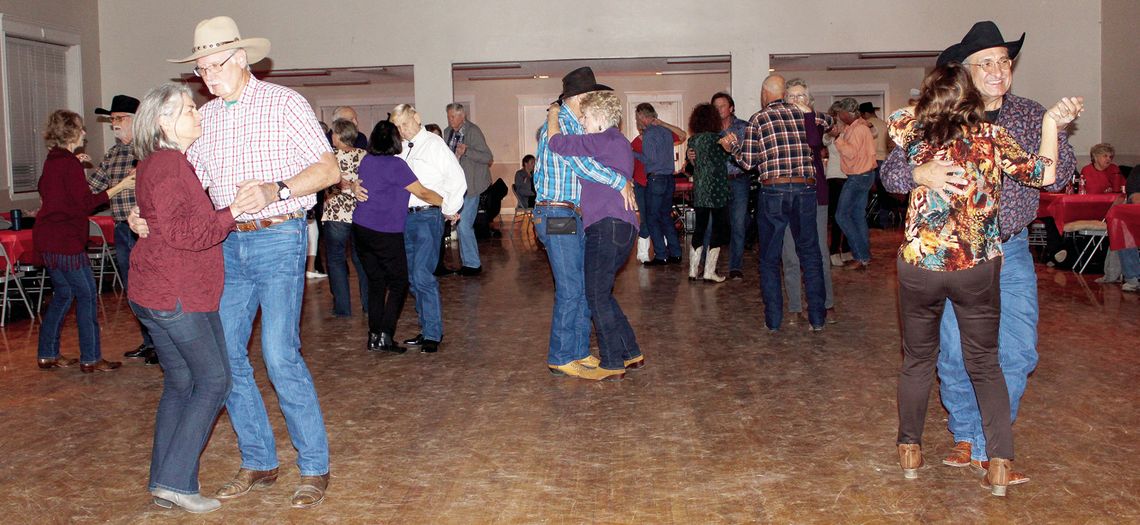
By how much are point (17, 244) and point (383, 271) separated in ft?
11.6

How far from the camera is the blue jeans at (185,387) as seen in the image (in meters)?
3.46

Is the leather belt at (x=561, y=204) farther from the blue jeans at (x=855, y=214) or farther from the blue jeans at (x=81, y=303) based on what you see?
the blue jeans at (x=855, y=214)

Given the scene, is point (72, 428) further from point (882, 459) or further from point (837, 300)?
point (837, 300)

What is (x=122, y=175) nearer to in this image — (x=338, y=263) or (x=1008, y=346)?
(x=338, y=263)

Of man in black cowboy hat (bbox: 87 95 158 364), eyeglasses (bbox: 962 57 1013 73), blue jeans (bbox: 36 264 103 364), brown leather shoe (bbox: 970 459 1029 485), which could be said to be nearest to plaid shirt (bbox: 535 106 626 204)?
eyeglasses (bbox: 962 57 1013 73)

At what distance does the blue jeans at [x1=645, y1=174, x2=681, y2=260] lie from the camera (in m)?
10.6

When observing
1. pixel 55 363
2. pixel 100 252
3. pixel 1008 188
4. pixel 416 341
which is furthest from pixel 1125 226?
pixel 100 252

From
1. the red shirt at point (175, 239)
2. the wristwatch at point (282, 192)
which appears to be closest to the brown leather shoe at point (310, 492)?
the red shirt at point (175, 239)

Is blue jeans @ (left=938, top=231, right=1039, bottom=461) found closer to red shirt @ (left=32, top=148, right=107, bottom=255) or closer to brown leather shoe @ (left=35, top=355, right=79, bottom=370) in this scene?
red shirt @ (left=32, top=148, right=107, bottom=255)

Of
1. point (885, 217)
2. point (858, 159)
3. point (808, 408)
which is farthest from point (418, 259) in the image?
point (885, 217)

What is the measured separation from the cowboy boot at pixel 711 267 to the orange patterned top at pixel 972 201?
595 cm

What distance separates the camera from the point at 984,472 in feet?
12.7

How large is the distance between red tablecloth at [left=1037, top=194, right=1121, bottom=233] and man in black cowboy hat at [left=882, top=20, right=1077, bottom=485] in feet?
20.6

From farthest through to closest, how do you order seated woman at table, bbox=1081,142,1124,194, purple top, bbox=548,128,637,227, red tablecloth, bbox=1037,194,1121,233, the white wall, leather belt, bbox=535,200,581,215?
the white wall < seated woman at table, bbox=1081,142,1124,194 < red tablecloth, bbox=1037,194,1121,233 < leather belt, bbox=535,200,581,215 < purple top, bbox=548,128,637,227
